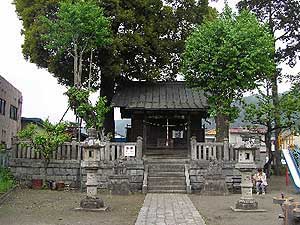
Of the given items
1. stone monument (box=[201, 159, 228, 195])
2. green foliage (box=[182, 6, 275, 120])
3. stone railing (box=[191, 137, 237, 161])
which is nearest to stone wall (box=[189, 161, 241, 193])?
stone railing (box=[191, 137, 237, 161])

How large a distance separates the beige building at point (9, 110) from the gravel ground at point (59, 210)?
16.5 m

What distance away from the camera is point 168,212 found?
44.1ft

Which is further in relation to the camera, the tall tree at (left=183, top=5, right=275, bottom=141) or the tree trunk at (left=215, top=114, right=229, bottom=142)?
the tree trunk at (left=215, top=114, right=229, bottom=142)

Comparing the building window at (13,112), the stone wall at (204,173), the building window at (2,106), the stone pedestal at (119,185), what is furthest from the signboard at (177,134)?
the building window at (13,112)

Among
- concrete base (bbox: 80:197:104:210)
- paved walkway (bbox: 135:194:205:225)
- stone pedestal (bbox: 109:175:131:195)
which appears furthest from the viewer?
stone pedestal (bbox: 109:175:131:195)

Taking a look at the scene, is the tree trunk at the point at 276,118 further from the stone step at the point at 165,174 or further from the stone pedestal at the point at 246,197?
the stone pedestal at the point at 246,197

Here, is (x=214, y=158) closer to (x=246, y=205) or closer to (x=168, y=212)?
(x=246, y=205)

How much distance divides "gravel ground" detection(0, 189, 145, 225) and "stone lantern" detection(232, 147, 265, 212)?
11.5ft

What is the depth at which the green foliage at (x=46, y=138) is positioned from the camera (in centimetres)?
2083

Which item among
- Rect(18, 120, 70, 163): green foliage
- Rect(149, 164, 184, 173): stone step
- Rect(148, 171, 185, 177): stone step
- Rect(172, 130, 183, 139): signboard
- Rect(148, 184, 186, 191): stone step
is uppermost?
Rect(172, 130, 183, 139): signboard

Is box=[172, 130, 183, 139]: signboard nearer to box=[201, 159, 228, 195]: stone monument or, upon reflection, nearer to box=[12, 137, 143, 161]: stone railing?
box=[12, 137, 143, 161]: stone railing

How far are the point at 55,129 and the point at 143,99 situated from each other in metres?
7.16

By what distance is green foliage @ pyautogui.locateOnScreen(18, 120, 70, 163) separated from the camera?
68.3 feet

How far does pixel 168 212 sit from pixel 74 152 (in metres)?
9.54
